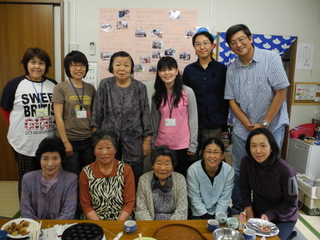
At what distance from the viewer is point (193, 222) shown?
54.3 inches

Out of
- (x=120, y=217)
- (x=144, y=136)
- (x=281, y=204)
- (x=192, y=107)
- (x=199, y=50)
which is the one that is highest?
(x=199, y=50)

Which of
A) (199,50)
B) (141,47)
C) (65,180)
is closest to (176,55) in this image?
(141,47)

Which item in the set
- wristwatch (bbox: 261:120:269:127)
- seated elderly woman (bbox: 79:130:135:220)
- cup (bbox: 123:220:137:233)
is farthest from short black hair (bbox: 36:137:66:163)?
wristwatch (bbox: 261:120:269:127)

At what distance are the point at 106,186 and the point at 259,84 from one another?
58.0 inches

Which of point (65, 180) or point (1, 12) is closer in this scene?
point (65, 180)

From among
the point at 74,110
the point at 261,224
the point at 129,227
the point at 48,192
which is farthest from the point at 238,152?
the point at 48,192

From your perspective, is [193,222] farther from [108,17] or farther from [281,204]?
[108,17]

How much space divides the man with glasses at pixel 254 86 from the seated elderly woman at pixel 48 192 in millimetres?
1503

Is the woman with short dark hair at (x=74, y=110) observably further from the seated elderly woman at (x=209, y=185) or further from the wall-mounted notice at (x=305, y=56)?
the wall-mounted notice at (x=305, y=56)

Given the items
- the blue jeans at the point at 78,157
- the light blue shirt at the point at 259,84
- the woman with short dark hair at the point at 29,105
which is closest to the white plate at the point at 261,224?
the light blue shirt at the point at 259,84

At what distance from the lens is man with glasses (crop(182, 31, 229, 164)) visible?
7.51 ft

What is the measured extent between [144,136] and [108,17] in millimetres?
1610

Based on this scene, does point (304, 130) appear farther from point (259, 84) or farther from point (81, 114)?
point (81, 114)

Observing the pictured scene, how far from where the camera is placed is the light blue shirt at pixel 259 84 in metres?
2.05
